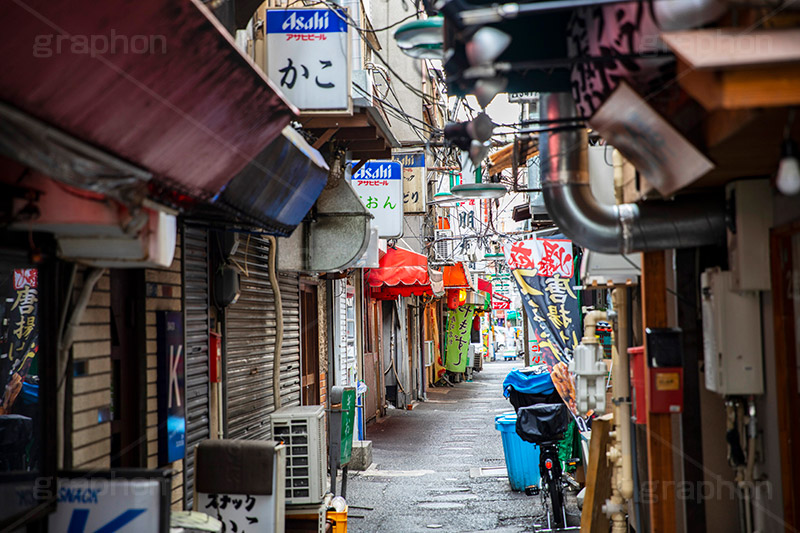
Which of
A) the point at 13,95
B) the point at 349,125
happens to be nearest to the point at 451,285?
the point at 349,125

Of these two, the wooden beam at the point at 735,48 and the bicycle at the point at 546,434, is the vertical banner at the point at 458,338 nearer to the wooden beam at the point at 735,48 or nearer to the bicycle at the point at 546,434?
the bicycle at the point at 546,434

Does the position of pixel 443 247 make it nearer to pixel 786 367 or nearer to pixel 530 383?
pixel 530 383

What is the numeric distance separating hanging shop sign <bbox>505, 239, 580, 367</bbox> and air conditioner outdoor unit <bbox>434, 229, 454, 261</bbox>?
2229 cm

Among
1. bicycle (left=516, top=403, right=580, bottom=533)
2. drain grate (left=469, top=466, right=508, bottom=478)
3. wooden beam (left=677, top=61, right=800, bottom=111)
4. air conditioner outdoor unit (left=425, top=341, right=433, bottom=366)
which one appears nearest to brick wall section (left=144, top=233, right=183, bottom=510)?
wooden beam (left=677, top=61, right=800, bottom=111)

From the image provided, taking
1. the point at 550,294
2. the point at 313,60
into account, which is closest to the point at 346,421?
the point at 550,294

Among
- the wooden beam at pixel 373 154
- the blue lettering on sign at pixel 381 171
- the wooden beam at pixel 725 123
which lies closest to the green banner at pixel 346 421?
the wooden beam at pixel 373 154

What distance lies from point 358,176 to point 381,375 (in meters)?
9.17

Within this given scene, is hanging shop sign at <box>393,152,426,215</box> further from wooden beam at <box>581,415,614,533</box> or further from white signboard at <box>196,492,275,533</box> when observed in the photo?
white signboard at <box>196,492,275,533</box>

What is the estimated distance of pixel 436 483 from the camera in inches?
577

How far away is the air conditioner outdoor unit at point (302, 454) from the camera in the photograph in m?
9.16

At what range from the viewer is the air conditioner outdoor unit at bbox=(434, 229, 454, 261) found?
115 ft

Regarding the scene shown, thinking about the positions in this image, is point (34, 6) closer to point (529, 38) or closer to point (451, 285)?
point (529, 38)

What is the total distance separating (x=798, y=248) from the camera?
17.6 ft

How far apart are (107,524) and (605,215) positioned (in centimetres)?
427
